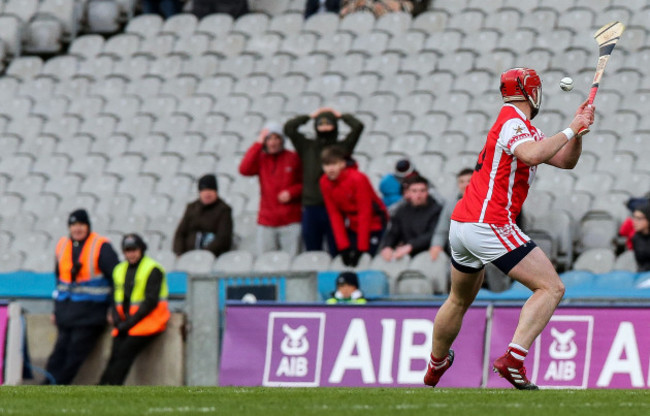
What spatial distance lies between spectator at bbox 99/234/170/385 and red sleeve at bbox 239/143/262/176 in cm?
221

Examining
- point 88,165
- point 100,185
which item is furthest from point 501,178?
point 88,165

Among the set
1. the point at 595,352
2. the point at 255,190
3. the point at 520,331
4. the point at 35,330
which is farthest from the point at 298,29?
the point at 520,331

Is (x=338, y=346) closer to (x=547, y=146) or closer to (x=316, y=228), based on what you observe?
(x=316, y=228)

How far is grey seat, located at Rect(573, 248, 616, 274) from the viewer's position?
539 inches

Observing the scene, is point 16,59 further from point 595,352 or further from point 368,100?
point 595,352

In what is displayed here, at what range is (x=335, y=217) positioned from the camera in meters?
14.4

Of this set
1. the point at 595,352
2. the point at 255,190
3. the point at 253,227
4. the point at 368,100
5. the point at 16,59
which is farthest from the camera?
the point at 16,59

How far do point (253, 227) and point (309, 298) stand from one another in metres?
2.85

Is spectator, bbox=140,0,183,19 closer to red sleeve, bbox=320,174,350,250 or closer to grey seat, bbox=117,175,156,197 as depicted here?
grey seat, bbox=117,175,156,197

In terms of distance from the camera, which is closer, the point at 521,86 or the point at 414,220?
the point at 521,86

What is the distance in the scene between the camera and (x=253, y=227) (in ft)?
52.6

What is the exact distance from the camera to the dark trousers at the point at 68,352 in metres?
13.7

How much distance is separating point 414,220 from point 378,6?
7702mm

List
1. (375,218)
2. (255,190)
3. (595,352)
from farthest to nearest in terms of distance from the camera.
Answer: (255,190) < (375,218) < (595,352)
